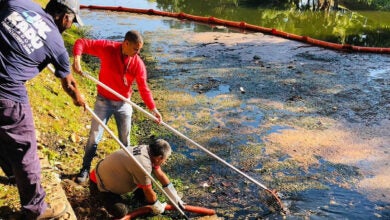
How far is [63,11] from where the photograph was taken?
3.25m

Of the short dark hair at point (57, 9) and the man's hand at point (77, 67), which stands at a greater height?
the short dark hair at point (57, 9)

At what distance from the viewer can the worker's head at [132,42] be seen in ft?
14.6

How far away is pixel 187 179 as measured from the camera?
18.6 ft

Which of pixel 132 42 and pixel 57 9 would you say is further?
pixel 132 42

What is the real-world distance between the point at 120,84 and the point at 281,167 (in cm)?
295

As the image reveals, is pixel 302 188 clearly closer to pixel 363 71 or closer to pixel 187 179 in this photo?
pixel 187 179

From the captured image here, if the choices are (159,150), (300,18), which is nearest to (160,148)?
(159,150)

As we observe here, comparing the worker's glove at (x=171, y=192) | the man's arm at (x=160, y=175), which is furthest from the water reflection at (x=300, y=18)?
the man's arm at (x=160, y=175)

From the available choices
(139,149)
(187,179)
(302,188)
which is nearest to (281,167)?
(302,188)

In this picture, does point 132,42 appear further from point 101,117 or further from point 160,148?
point 160,148

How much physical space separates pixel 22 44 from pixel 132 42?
5.55 feet

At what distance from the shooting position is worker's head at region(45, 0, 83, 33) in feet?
10.6

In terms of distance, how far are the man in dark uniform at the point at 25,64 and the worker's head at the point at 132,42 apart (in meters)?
1.08

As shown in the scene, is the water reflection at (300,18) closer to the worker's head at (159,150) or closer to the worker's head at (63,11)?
the worker's head at (159,150)
